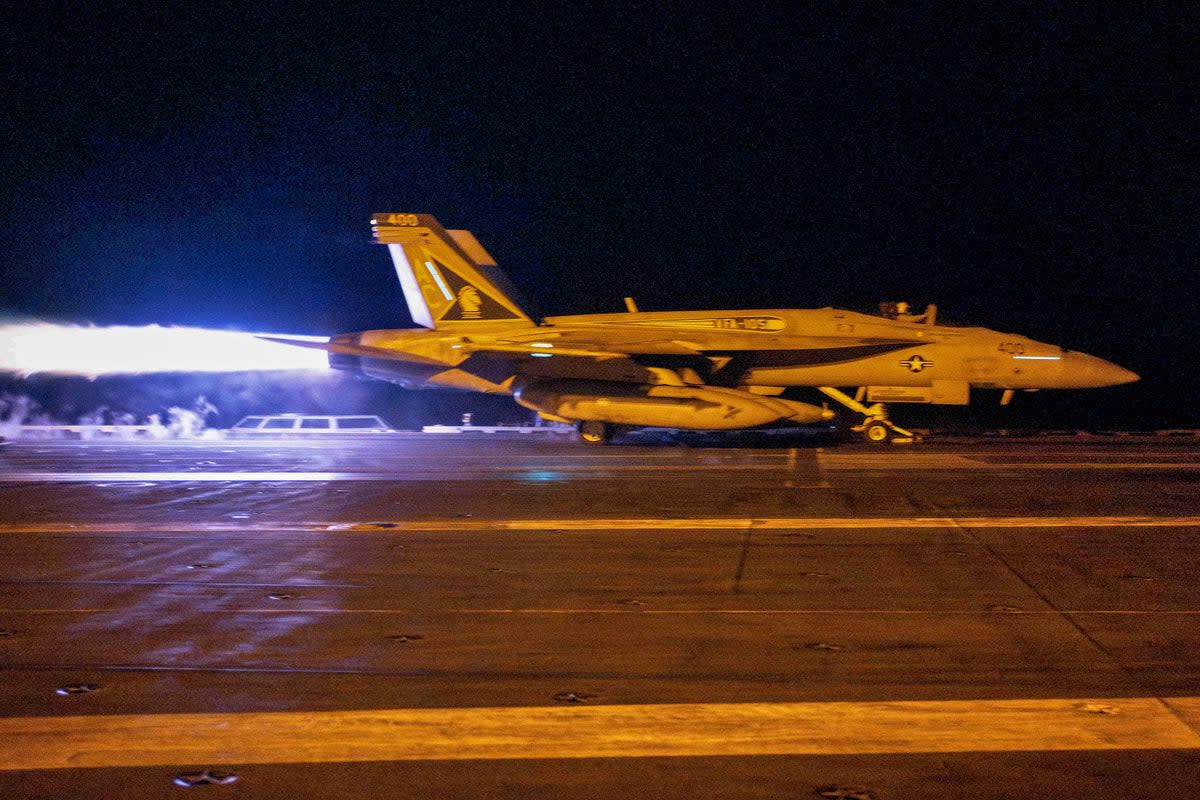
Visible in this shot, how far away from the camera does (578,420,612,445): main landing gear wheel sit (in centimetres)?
2112

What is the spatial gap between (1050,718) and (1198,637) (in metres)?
1.89

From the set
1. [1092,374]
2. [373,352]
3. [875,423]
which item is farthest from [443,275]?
[1092,374]

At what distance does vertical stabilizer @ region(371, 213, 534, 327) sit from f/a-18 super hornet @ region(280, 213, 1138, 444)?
152 mm

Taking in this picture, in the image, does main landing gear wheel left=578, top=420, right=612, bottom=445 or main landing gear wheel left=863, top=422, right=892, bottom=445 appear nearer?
main landing gear wheel left=578, top=420, right=612, bottom=445

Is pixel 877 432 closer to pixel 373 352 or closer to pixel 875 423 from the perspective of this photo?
pixel 875 423

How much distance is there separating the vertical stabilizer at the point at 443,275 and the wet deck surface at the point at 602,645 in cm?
1133

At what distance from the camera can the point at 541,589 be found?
7.08 meters

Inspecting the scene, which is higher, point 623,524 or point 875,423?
point 875,423

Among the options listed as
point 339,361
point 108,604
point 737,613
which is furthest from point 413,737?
point 339,361

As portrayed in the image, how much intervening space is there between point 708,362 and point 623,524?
479 inches

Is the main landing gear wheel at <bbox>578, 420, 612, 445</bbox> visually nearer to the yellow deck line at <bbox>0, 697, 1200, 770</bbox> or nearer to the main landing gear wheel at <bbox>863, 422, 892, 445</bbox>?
the main landing gear wheel at <bbox>863, 422, 892, 445</bbox>

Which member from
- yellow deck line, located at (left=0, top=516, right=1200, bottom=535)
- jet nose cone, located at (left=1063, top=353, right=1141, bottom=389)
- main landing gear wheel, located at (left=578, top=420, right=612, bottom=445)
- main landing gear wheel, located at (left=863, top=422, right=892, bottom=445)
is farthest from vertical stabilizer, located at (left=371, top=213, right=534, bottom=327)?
yellow deck line, located at (left=0, top=516, right=1200, bottom=535)

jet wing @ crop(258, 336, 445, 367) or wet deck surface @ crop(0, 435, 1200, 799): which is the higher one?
jet wing @ crop(258, 336, 445, 367)

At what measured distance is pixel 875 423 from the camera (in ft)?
72.0
